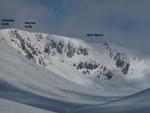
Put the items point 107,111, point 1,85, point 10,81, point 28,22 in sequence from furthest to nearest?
point 10,81 < point 1,85 < point 28,22 < point 107,111

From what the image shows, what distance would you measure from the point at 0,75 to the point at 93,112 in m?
129

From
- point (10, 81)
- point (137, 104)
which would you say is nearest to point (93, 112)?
point (137, 104)

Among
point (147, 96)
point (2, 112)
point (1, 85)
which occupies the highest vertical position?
point (1, 85)

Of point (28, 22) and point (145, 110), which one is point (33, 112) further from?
point (28, 22)

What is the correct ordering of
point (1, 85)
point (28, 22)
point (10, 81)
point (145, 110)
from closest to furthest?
point (145, 110) → point (28, 22) → point (1, 85) → point (10, 81)

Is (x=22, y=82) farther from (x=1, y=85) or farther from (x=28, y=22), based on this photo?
(x=28, y=22)

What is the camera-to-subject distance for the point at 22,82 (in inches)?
7844

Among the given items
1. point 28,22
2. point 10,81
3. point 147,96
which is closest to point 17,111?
point 147,96

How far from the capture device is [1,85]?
17400cm

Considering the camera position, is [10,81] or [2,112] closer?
[2,112]

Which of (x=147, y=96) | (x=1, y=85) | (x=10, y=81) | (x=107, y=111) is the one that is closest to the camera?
(x=107, y=111)

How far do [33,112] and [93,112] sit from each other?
11.7m

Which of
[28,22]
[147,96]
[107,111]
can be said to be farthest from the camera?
[28,22]

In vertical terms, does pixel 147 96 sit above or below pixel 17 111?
above
